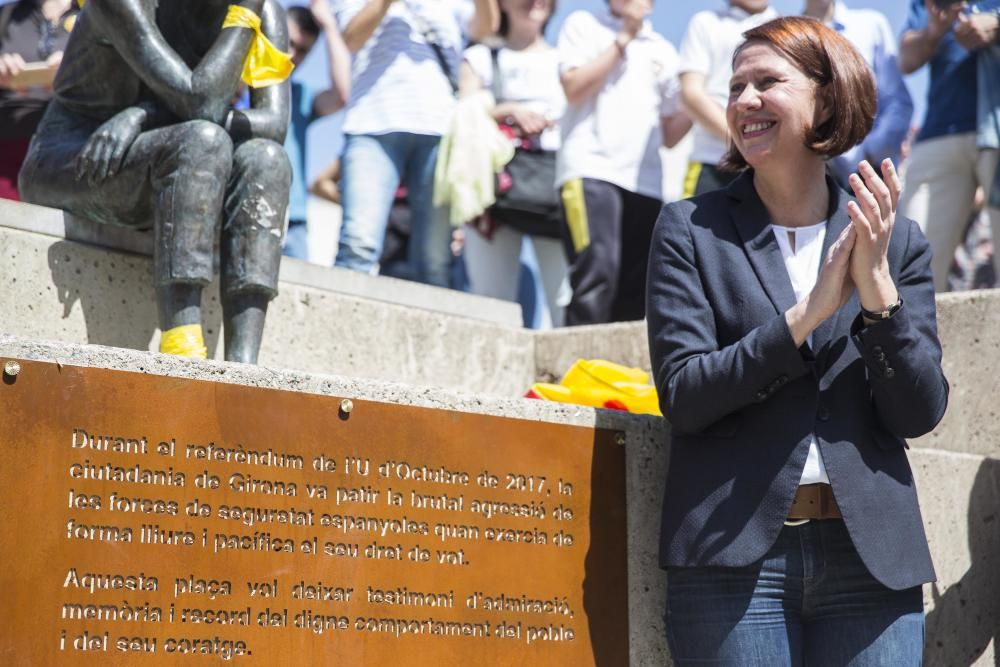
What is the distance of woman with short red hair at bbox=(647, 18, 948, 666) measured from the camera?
2.90 m

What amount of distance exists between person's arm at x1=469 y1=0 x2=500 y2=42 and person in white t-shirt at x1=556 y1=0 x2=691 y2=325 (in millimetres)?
340

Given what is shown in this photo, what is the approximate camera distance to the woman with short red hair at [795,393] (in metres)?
2.90

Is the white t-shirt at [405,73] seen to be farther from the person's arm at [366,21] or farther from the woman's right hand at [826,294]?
the woman's right hand at [826,294]

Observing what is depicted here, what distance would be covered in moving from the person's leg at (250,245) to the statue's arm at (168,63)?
175 millimetres

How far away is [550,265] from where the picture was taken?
20.4 feet

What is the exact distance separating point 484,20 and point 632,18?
68 centimetres

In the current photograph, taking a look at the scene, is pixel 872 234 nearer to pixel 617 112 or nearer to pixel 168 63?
pixel 168 63

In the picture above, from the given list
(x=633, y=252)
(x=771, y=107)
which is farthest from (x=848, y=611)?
(x=633, y=252)

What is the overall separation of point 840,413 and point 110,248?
2.25m

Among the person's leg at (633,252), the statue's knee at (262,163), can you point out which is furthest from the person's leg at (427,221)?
the statue's knee at (262,163)

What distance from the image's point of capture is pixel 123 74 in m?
4.20

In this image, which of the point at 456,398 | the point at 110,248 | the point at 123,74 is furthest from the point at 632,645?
the point at 123,74

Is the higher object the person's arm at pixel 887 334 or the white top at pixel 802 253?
the white top at pixel 802 253

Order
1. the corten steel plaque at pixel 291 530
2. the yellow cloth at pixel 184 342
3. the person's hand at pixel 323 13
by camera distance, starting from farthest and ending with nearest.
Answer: the person's hand at pixel 323 13 → the yellow cloth at pixel 184 342 → the corten steel plaque at pixel 291 530
